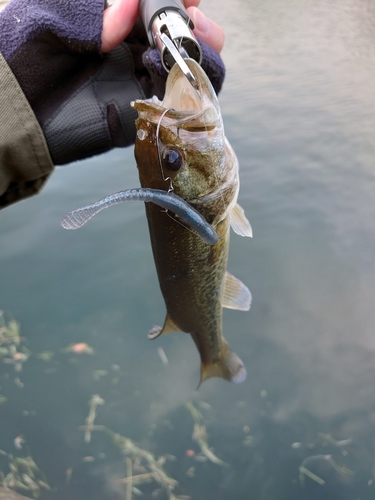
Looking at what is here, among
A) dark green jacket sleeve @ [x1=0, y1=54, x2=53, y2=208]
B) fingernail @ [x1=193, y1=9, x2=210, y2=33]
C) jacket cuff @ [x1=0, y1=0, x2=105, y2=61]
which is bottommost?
dark green jacket sleeve @ [x1=0, y1=54, x2=53, y2=208]

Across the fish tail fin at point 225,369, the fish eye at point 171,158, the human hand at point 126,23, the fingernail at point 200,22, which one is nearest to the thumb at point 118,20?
the human hand at point 126,23

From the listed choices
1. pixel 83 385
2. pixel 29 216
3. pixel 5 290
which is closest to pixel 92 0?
pixel 83 385

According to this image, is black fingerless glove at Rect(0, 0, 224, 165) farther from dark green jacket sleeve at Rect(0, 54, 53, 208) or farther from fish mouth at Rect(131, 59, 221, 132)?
fish mouth at Rect(131, 59, 221, 132)

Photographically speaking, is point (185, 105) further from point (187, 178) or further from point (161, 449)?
point (161, 449)

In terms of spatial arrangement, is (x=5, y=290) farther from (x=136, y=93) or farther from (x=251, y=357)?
(x=136, y=93)

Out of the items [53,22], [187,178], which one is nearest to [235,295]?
[187,178]

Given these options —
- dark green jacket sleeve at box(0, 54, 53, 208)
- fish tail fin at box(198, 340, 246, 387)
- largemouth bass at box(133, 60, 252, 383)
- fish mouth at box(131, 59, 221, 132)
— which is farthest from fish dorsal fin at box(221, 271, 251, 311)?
dark green jacket sleeve at box(0, 54, 53, 208)
